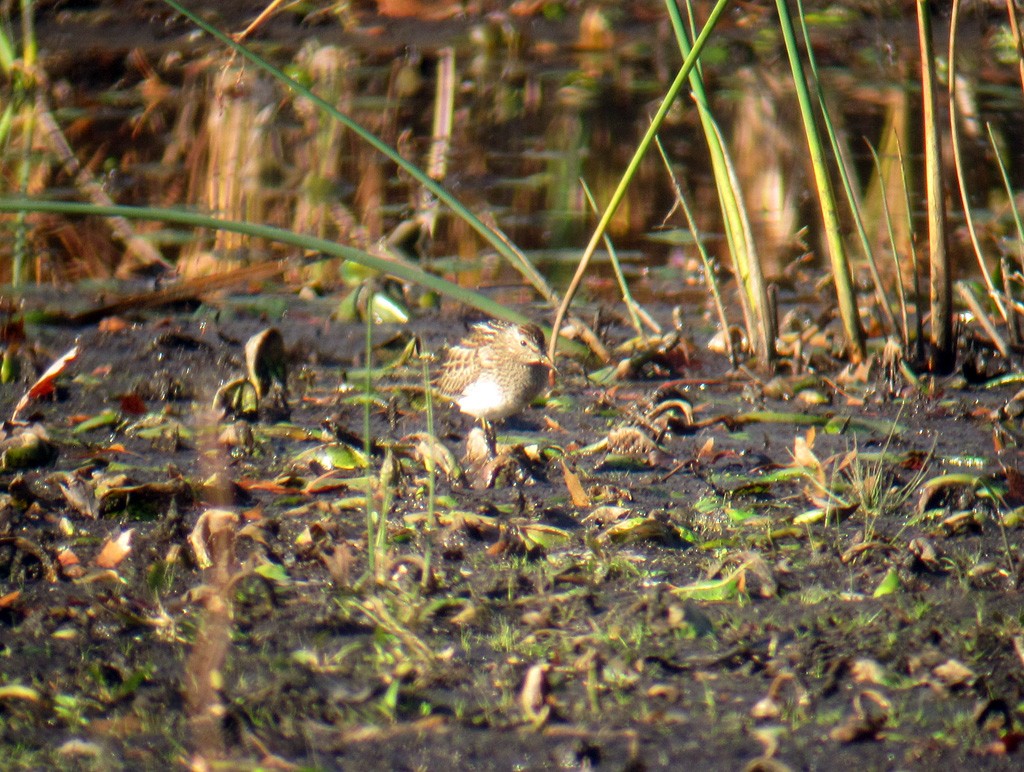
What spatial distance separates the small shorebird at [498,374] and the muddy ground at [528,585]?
134mm

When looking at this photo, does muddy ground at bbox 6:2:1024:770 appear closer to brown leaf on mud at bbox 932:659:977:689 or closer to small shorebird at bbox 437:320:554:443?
brown leaf on mud at bbox 932:659:977:689

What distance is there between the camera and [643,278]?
8.08 metres

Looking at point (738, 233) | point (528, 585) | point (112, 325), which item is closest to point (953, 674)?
point (528, 585)

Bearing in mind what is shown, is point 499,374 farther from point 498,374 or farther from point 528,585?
point 528,585

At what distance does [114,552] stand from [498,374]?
174 centimetres

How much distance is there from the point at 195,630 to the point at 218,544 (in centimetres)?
46

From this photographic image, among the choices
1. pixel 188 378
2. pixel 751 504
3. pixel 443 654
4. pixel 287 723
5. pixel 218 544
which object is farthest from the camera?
pixel 188 378

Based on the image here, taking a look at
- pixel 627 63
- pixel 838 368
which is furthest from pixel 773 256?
pixel 627 63

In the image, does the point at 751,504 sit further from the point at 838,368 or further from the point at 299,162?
the point at 299,162

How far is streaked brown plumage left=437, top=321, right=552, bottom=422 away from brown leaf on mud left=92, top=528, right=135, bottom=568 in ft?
5.45

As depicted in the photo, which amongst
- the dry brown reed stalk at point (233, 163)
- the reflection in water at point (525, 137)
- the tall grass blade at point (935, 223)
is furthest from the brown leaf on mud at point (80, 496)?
the tall grass blade at point (935, 223)

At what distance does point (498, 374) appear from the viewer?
5402 mm

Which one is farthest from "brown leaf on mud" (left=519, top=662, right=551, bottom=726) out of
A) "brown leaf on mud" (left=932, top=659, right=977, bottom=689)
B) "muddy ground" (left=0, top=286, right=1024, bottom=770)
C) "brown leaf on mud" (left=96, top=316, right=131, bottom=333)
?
"brown leaf on mud" (left=96, top=316, right=131, bottom=333)

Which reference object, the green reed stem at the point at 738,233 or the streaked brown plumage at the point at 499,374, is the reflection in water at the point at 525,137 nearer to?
the green reed stem at the point at 738,233
